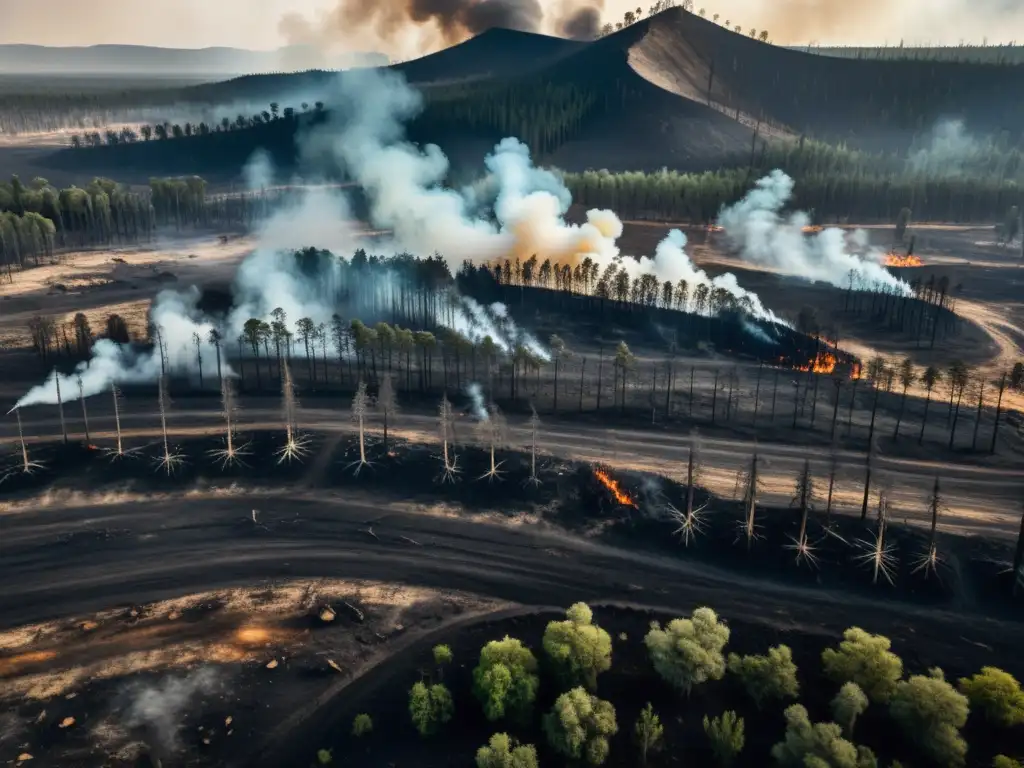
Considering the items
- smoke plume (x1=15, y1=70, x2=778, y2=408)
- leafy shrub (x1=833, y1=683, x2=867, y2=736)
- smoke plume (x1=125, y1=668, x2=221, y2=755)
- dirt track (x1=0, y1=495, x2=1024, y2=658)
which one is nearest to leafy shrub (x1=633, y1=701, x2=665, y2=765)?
leafy shrub (x1=833, y1=683, x2=867, y2=736)

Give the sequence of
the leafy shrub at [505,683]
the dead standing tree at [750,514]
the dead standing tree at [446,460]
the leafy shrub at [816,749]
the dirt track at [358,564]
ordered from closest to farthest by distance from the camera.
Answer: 1. the leafy shrub at [816,749]
2. the leafy shrub at [505,683]
3. the dirt track at [358,564]
4. the dead standing tree at [750,514]
5. the dead standing tree at [446,460]

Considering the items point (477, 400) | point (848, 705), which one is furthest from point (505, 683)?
point (477, 400)

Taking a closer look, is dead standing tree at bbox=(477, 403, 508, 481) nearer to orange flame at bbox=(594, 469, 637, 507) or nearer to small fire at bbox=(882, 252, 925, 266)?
orange flame at bbox=(594, 469, 637, 507)

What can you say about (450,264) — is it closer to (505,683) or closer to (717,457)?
(717,457)

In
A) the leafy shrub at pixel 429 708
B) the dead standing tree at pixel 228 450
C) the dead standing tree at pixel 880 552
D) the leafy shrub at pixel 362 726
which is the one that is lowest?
the leafy shrub at pixel 362 726

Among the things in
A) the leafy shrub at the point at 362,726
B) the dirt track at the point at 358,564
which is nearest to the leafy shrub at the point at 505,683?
the leafy shrub at the point at 362,726

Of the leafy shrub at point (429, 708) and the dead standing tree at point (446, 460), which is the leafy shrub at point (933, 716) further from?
the dead standing tree at point (446, 460)
